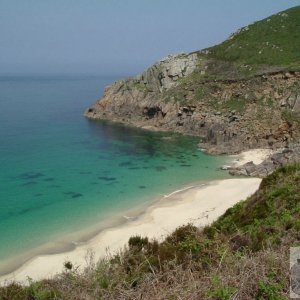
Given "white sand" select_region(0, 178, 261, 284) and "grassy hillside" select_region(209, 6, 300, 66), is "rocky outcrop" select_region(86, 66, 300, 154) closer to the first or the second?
"grassy hillside" select_region(209, 6, 300, 66)

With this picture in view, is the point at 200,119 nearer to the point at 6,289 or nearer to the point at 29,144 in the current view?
the point at 29,144

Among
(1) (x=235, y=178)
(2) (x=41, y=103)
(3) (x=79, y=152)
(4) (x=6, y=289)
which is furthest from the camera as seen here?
(2) (x=41, y=103)

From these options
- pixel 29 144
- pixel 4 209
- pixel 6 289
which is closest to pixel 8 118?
pixel 29 144

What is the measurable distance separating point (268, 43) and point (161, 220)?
62463 mm

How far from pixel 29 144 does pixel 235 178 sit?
37.1m

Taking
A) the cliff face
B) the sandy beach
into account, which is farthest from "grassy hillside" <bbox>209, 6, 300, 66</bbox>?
the sandy beach

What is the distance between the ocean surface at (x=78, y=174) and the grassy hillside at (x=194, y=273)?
1801 cm

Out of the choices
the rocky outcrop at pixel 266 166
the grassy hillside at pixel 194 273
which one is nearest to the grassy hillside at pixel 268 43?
the rocky outcrop at pixel 266 166

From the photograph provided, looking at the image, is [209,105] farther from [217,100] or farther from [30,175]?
[30,175]

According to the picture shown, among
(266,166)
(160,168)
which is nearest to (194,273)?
(266,166)

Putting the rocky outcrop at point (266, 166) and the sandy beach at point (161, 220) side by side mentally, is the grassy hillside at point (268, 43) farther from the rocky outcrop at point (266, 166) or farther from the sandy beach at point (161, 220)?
the sandy beach at point (161, 220)

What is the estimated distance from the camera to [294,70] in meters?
66.9

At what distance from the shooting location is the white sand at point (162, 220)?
24.5 metres

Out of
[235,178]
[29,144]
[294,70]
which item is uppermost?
[294,70]
